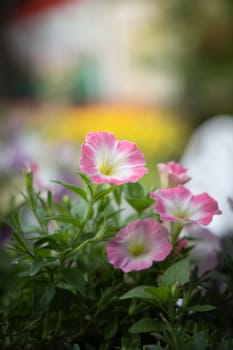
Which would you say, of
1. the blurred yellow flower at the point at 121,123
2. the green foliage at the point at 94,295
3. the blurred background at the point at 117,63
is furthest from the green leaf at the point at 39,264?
the blurred background at the point at 117,63

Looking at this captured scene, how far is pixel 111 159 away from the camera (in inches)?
16.2

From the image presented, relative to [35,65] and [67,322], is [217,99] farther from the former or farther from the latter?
[67,322]

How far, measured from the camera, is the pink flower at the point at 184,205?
1.34 feet

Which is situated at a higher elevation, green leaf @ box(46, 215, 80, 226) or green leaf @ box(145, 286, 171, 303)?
green leaf @ box(46, 215, 80, 226)

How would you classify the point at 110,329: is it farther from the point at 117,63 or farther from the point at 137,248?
the point at 117,63

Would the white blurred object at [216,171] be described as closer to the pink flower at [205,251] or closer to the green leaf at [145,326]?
the pink flower at [205,251]

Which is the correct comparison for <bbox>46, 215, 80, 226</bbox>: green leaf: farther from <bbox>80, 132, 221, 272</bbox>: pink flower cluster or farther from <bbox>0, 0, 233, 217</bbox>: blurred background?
<bbox>0, 0, 233, 217</bbox>: blurred background

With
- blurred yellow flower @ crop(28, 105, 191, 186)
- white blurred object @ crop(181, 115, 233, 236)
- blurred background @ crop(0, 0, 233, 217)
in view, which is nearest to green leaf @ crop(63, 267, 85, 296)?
white blurred object @ crop(181, 115, 233, 236)

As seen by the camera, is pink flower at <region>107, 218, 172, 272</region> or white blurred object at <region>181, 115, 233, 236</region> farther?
white blurred object at <region>181, 115, 233, 236</region>

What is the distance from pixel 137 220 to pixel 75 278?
56 mm

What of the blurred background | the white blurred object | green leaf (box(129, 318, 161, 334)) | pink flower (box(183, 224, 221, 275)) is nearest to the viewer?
green leaf (box(129, 318, 161, 334))

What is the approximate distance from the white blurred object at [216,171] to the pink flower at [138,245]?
0.87ft

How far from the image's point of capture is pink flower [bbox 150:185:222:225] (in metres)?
0.41

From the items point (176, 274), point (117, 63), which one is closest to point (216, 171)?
point (176, 274)
